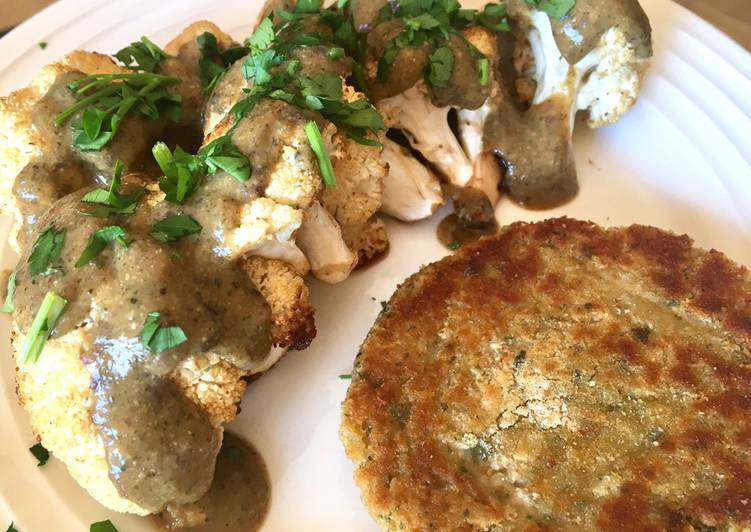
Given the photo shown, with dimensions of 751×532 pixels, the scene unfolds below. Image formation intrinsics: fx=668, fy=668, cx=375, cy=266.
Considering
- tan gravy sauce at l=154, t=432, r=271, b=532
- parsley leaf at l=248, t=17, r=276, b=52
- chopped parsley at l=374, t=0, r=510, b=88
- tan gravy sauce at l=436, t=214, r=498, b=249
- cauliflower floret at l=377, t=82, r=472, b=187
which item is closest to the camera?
tan gravy sauce at l=154, t=432, r=271, b=532

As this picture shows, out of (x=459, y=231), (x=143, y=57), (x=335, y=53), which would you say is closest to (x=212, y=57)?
(x=143, y=57)

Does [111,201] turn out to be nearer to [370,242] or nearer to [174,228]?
[174,228]

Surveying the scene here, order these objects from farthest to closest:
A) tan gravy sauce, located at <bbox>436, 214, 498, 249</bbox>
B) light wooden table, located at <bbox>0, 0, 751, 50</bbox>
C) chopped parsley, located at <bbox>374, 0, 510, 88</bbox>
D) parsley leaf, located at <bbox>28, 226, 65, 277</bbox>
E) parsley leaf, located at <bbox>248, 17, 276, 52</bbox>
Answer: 1. light wooden table, located at <bbox>0, 0, 751, 50</bbox>
2. tan gravy sauce, located at <bbox>436, 214, 498, 249</bbox>
3. chopped parsley, located at <bbox>374, 0, 510, 88</bbox>
4. parsley leaf, located at <bbox>248, 17, 276, 52</bbox>
5. parsley leaf, located at <bbox>28, 226, 65, 277</bbox>

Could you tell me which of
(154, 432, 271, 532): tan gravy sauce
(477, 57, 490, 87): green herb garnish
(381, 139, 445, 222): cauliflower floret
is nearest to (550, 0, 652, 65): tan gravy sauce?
(477, 57, 490, 87): green herb garnish

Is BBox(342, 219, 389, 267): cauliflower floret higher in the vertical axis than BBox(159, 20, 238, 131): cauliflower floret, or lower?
lower

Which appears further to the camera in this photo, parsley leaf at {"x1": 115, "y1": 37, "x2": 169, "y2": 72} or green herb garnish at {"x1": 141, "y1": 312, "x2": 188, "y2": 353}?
parsley leaf at {"x1": 115, "y1": 37, "x2": 169, "y2": 72}

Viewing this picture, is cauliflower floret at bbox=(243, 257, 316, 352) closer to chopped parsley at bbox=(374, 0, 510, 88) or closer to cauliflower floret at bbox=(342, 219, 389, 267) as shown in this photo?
cauliflower floret at bbox=(342, 219, 389, 267)

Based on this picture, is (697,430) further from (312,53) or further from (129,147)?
(129,147)
